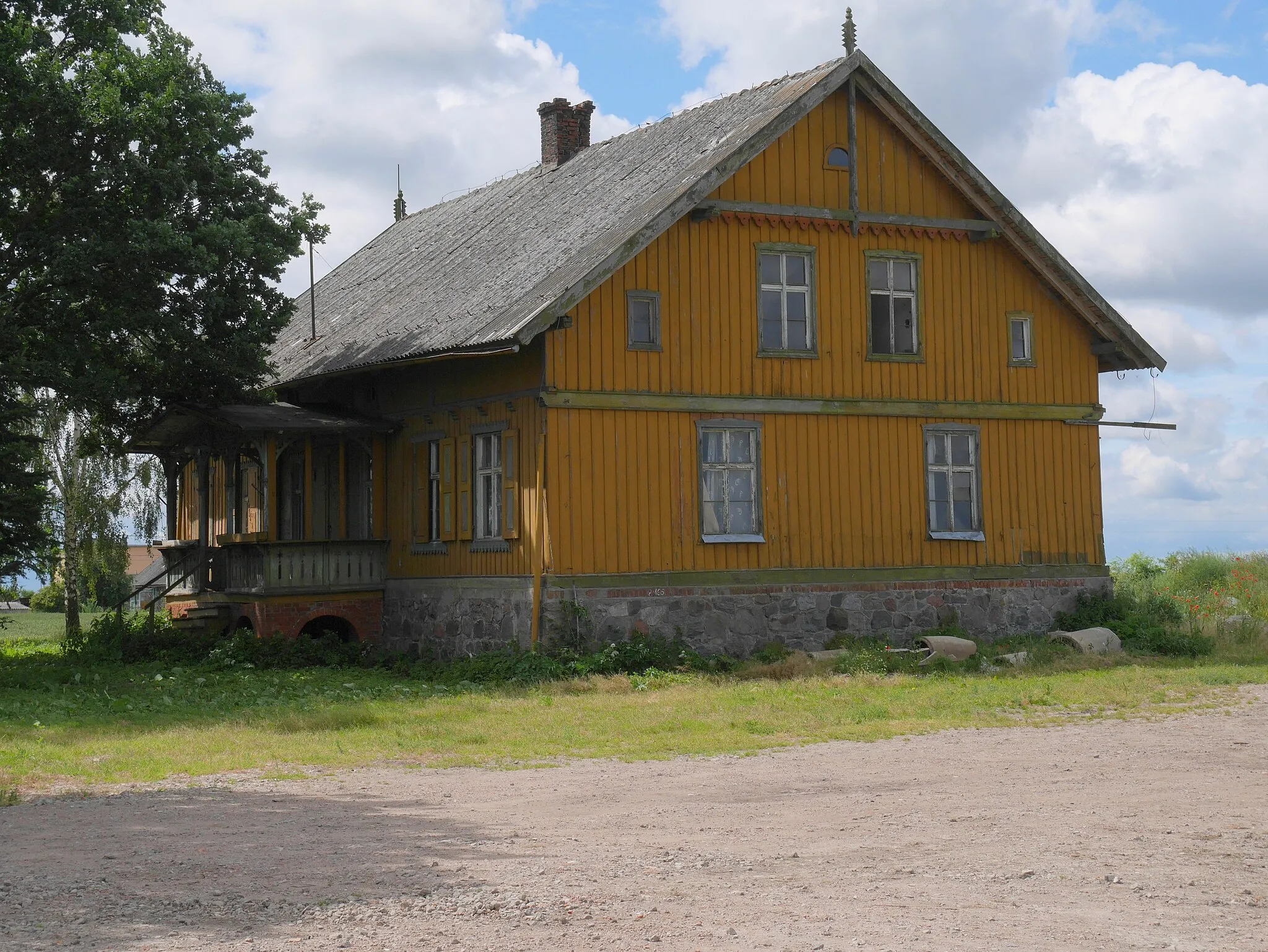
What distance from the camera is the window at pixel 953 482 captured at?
76.1 feet

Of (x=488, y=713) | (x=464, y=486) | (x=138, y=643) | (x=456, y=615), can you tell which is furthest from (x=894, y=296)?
(x=138, y=643)

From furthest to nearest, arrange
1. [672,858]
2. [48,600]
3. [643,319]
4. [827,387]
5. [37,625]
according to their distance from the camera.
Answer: [48,600] < [37,625] < [827,387] < [643,319] < [672,858]

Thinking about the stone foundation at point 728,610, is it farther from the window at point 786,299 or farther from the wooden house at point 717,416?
the window at point 786,299

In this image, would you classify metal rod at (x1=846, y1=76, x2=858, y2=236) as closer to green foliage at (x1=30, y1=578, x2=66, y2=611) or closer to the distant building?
the distant building

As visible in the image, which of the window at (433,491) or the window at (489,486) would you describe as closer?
the window at (489,486)

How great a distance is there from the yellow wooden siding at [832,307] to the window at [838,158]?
12cm

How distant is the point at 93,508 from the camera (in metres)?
31.3

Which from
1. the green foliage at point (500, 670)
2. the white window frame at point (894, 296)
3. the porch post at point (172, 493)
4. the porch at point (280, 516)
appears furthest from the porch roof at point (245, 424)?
the white window frame at point (894, 296)

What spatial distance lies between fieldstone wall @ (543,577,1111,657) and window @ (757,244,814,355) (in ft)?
11.6

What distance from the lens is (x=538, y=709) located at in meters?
16.4

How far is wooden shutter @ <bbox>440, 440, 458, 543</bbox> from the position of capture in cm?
2222

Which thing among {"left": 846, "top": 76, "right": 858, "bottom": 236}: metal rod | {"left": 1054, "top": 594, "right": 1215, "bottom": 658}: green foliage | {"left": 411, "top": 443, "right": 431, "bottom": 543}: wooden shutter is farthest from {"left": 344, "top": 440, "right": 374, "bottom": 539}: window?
{"left": 1054, "top": 594, "right": 1215, "bottom": 658}: green foliage

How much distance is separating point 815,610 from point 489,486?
499 cm

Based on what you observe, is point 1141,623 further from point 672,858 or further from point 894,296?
point 672,858
